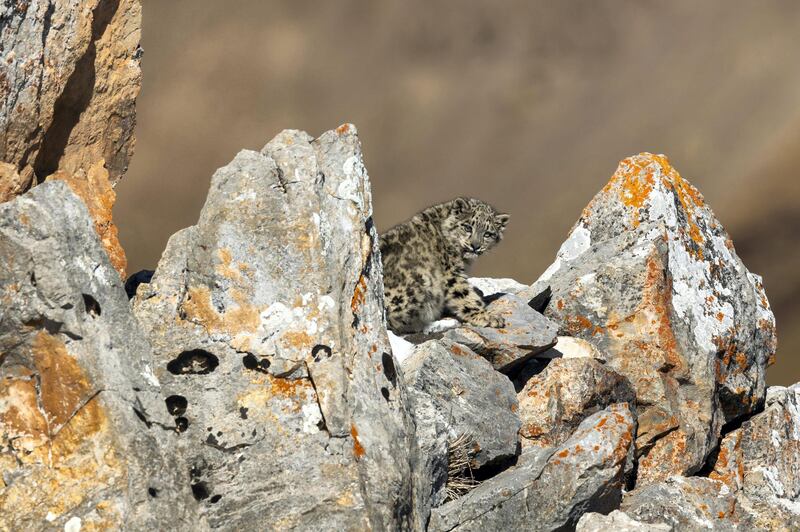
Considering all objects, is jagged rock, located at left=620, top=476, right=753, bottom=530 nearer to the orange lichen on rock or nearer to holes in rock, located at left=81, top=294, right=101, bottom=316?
holes in rock, located at left=81, top=294, right=101, bottom=316

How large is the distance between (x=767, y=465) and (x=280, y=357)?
31.1ft

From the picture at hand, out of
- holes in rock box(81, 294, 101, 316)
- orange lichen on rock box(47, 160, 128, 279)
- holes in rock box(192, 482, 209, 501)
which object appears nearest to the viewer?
holes in rock box(81, 294, 101, 316)

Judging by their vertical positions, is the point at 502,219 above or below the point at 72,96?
above

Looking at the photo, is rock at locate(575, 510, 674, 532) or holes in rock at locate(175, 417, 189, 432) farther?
rock at locate(575, 510, 674, 532)

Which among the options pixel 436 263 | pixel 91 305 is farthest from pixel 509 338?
pixel 91 305

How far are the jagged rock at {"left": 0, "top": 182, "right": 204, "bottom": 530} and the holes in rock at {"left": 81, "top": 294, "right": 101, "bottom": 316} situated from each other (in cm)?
2

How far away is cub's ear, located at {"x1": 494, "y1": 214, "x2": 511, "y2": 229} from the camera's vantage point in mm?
17066

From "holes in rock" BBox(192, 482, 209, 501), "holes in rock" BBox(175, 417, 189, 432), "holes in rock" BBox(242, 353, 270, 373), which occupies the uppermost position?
"holes in rock" BBox(242, 353, 270, 373)

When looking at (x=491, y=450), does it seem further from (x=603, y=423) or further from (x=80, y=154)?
(x=80, y=154)

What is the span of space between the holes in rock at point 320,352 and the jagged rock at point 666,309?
673cm

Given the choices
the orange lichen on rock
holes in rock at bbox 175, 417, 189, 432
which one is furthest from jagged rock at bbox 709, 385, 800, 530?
the orange lichen on rock

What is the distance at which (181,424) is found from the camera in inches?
367

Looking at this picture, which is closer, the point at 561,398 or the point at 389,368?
the point at 389,368

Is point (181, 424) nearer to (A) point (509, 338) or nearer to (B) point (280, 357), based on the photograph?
(B) point (280, 357)
